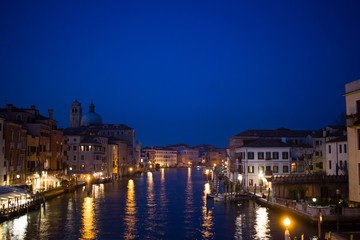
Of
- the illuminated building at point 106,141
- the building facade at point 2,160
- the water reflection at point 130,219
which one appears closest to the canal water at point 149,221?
the water reflection at point 130,219

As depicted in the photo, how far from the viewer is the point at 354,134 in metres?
27.8

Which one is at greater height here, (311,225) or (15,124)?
(15,124)

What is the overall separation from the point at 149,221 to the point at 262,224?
388 inches

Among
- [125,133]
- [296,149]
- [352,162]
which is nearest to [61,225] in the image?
[352,162]

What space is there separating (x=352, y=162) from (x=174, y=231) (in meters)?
14.7

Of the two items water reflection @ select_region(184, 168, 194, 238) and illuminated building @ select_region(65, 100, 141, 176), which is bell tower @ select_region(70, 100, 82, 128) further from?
water reflection @ select_region(184, 168, 194, 238)

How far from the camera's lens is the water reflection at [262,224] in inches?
1078

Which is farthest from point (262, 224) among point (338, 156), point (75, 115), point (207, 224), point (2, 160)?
point (75, 115)

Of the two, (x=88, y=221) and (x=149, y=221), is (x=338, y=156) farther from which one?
(x=88, y=221)

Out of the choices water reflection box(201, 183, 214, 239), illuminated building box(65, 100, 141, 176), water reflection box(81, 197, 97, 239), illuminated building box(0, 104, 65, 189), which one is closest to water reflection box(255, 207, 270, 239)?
water reflection box(201, 183, 214, 239)

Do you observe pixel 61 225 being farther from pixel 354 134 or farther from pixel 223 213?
pixel 354 134

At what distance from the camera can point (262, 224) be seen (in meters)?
31.2

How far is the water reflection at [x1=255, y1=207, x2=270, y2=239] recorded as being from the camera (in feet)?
89.9

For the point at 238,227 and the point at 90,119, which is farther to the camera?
the point at 90,119
